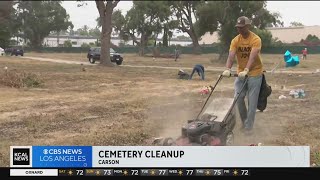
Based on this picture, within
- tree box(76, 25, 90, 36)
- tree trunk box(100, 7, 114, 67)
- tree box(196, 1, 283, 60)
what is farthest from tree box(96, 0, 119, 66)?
tree box(196, 1, 283, 60)

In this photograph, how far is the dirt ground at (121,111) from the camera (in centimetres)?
415

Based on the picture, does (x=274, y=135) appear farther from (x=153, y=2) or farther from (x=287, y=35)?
(x=153, y=2)

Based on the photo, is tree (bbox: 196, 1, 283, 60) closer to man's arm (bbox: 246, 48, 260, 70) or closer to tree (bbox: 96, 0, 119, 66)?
man's arm (bbox: 246, 48, 260, 70)

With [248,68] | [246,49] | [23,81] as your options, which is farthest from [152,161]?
[23,81]

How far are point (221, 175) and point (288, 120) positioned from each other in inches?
144

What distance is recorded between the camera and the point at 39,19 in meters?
2.62

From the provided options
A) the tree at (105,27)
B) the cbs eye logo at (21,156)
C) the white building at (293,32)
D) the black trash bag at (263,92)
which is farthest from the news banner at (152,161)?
the black trash bag at (263,92)

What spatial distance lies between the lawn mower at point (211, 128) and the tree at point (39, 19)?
1.14 metres

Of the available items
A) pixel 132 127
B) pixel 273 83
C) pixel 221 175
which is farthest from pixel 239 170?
pixel 273 83

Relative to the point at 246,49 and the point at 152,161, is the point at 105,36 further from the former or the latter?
the point at 152,161

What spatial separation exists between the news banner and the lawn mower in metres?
0.61

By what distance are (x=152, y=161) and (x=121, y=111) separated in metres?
4.46

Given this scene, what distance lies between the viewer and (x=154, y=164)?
8.09 feet

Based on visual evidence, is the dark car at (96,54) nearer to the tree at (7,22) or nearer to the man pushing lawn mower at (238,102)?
the tree at (7,22)
